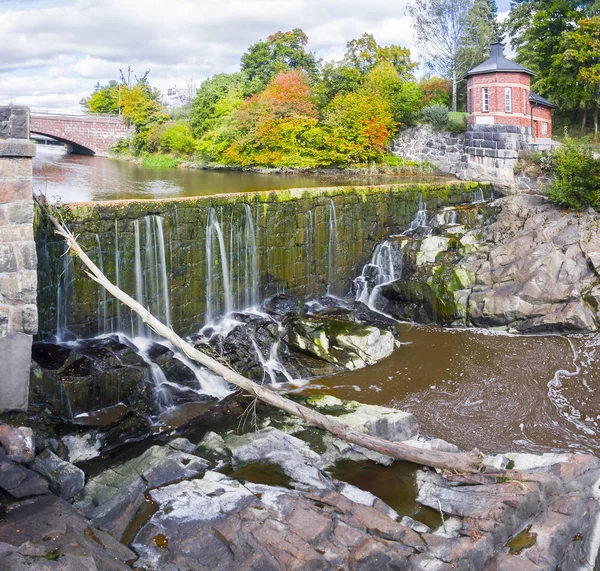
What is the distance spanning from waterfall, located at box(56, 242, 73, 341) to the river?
4.63 meters

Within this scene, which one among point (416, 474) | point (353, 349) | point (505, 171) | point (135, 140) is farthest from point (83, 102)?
point (416, 474)

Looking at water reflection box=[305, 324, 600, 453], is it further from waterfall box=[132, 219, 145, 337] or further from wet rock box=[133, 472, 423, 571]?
waterfall box=[132, 219, 145, 337]

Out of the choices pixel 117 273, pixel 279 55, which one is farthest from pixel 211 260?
pixel 279 55

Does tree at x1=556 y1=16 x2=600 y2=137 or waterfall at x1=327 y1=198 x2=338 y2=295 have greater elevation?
tree at x1=556 y1=16 x2=600 y2=137

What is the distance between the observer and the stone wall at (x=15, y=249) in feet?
24.2

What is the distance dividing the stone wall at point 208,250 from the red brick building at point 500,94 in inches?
313

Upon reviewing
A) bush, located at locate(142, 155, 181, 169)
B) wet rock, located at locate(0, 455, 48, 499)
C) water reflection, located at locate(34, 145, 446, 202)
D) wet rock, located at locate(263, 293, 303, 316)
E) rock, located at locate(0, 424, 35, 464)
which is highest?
bush, located at locate(142, 155, 181, 169)

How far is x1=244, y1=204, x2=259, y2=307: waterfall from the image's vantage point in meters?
14.4

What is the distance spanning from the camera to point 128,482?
6801mm

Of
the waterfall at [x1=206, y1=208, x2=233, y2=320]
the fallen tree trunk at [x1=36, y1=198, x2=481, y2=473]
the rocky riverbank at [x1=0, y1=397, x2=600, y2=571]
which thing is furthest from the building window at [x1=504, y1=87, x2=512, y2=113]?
the fallen tree trunk at [x1=36, y1=198, x2=481, y2=473]

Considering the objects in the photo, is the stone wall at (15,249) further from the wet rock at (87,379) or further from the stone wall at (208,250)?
the stone wall at (208,250)

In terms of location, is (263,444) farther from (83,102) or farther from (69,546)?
(83,102)

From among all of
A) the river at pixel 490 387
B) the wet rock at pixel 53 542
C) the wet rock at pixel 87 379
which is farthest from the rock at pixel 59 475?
the river at pixel 490 387

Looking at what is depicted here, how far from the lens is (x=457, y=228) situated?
1758cm
